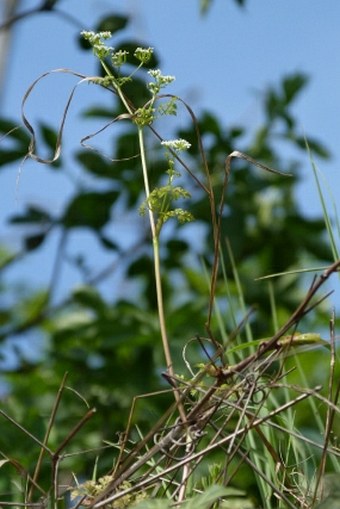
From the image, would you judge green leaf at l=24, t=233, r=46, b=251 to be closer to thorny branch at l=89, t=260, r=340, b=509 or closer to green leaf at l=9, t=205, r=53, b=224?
green leaf at l=9, t=205, r=53, b=224

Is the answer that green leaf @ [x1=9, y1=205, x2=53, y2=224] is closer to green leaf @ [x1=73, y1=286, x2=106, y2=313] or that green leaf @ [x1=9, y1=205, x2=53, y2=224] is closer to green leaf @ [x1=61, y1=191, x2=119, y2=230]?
green leaf @ [x1=61, y1=191, x2=119, y2=230]

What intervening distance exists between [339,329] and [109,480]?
75.3 inches

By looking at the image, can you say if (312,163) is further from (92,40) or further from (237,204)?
(237,204)

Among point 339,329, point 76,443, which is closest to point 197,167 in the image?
point 339,329

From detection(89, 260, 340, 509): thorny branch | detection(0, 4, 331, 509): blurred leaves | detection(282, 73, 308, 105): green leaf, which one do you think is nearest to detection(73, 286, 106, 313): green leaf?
detection(0, 4, 331, 509): blurred leaves

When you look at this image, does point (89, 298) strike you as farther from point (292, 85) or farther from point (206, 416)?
point (206, 416)

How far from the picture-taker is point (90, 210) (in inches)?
116

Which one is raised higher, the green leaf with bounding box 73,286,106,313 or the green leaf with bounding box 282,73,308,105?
the green leaf with bounding box 282,73,308,105

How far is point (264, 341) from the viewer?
0.85m

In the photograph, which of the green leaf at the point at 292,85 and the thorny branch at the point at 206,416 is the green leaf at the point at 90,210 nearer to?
the green leaf at the point at 292,85

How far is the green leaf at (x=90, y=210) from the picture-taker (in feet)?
9.64

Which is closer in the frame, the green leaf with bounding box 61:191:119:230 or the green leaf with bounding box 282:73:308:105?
the green leaf with bounding box 61:191:119:230

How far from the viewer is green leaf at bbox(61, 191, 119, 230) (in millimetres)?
2938

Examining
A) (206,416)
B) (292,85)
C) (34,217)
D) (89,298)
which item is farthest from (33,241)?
(206,416)
